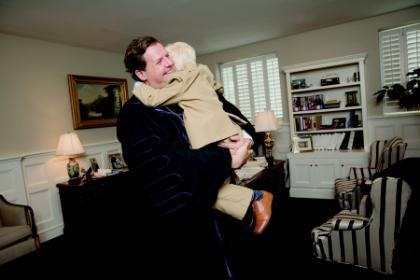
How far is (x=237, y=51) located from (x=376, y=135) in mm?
2915

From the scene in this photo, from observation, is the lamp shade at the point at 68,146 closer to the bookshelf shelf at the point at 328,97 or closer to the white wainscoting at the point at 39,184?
the white wainscoting at the point at 39,184

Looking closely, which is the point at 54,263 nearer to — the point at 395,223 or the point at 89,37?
the point at 89,37

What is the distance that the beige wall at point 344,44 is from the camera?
14.1 ft

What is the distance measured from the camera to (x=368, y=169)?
3969 millimetres

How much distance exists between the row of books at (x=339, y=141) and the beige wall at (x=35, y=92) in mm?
3802

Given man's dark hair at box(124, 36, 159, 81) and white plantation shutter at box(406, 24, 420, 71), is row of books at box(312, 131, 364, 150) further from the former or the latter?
man's dark hair at box(124, 36, 159, 81)

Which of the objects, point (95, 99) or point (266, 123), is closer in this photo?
point (266, 123)

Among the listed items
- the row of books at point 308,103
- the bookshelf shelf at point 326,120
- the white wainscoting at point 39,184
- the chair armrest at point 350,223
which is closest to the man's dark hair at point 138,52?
the chair armrest at point 350,223

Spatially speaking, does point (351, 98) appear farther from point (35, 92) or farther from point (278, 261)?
point (35, 92)

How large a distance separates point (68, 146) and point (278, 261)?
304 cm

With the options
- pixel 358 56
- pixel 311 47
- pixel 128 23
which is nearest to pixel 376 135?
pixel 358 56

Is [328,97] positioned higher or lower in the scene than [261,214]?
higher

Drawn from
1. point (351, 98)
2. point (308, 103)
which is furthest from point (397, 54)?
point (308, 103)

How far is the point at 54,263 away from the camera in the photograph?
316 centimetres
